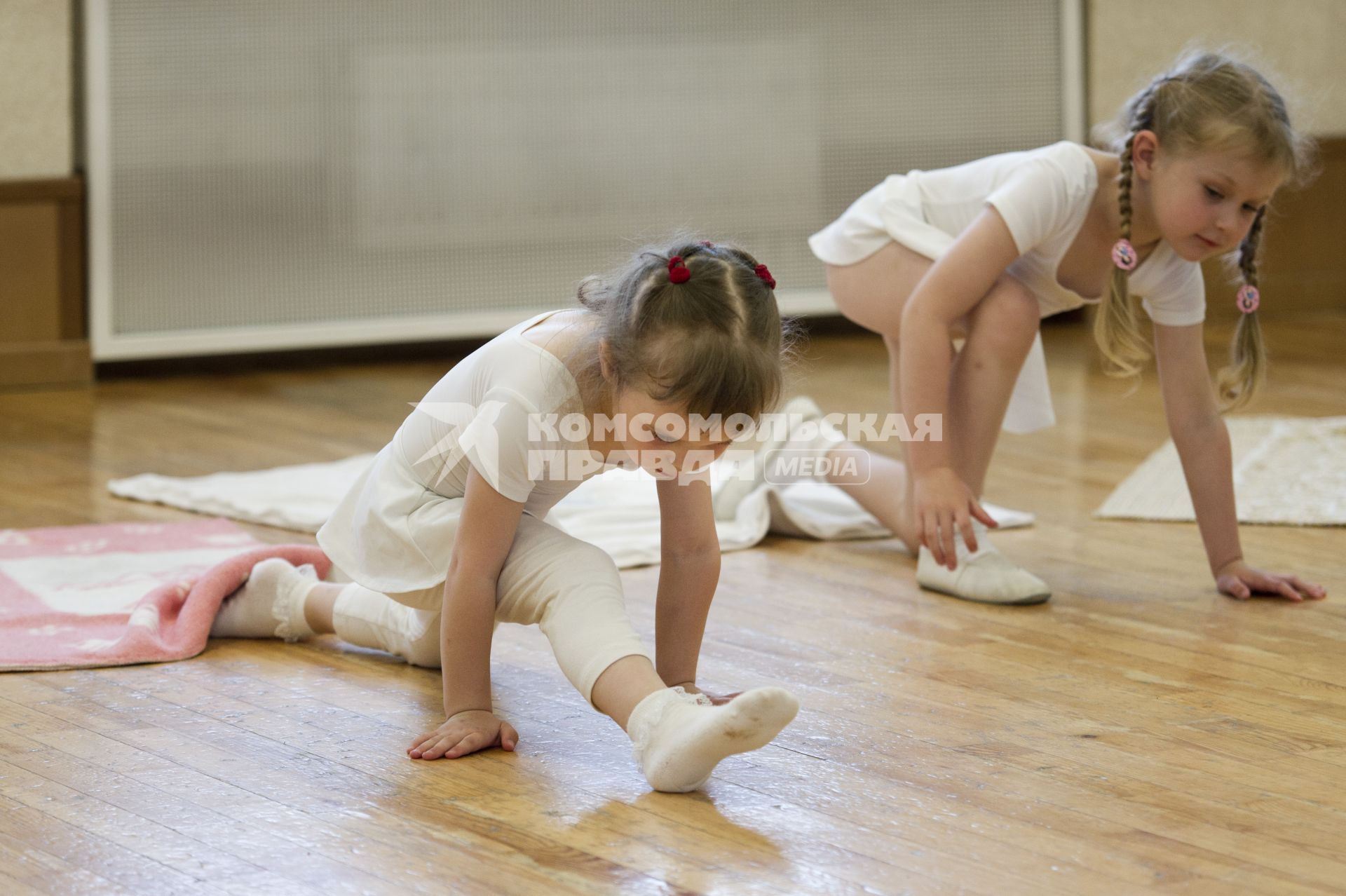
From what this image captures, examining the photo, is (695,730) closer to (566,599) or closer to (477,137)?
(566,599)

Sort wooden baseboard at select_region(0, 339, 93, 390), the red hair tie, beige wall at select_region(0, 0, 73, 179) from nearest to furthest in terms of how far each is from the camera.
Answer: the red hair tie, beige wall at select_region(0, 0, 73, 179), wooden baseboard at select_region(0, 339, 93, 390)

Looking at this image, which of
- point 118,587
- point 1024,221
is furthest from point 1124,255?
point 118,587

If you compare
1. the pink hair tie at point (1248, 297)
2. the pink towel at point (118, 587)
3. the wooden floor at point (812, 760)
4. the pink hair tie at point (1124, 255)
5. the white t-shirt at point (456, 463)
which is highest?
the pink hair tie at point (1124, 255)

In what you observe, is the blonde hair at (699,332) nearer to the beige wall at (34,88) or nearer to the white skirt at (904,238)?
the white skirt at (904,238)

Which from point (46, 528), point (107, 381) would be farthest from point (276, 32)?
point (46, 528)

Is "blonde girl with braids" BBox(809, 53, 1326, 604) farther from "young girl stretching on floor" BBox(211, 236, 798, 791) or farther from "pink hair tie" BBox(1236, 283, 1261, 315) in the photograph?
"young girl stretching on floor" BBox(211, 236, 798, 791)

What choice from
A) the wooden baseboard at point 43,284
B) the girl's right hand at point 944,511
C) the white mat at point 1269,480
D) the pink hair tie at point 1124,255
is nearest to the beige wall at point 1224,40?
the white mat at point 1269,480

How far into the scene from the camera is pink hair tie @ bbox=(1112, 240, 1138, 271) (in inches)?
58.1

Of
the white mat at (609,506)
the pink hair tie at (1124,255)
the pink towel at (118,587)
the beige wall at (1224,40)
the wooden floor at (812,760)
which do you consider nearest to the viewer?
the wooden floor at (812,760)

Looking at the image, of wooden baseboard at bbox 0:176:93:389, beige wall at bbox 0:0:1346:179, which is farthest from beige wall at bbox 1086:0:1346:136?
wooden baseboard at bbox 0:176:93:389

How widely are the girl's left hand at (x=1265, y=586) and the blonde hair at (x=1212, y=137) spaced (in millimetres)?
171

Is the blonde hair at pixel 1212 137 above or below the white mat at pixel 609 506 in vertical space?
above

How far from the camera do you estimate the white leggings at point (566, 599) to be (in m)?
1.08

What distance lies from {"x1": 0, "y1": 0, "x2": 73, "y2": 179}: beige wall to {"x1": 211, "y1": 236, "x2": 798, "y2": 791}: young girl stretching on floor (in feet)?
6.06
